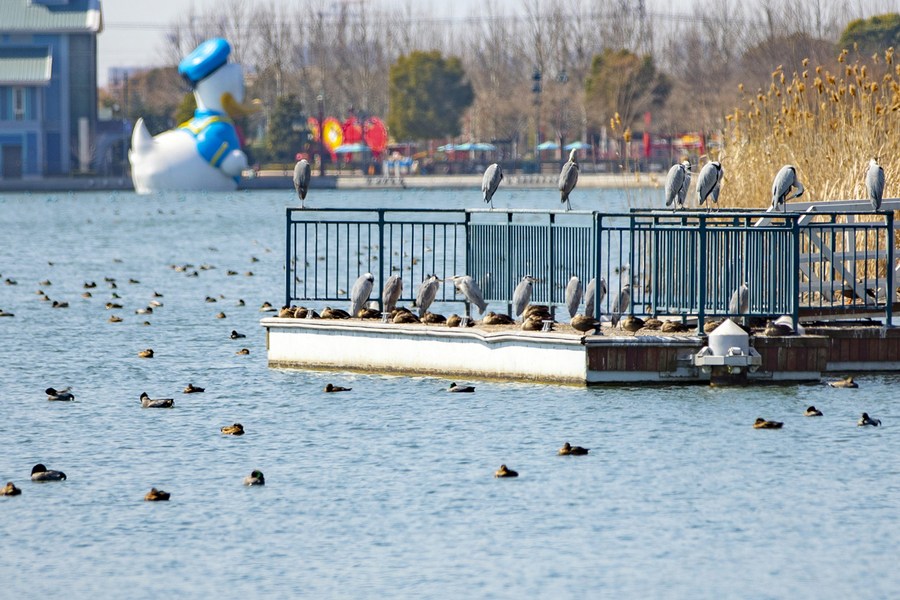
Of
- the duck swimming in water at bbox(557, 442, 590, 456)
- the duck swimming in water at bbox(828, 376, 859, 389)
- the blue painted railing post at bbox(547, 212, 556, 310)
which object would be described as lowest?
the duck swimming in water at bbox(557, 442, 590, 456)

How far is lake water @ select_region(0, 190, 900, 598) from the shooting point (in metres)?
12.5

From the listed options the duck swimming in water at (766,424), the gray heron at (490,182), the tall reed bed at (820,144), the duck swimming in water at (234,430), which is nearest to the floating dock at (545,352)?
the duck swimming in water at (766,424)

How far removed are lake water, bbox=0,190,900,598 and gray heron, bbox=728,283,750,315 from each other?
3.39 feet

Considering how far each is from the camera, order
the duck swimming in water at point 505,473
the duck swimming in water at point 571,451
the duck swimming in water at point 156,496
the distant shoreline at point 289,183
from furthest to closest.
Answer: the distant shoreline at point 289,183 < the duck swimming in water at point 571,451 < the duck swimming in water at point 505,473 < the duck swimming in water at point 156,496

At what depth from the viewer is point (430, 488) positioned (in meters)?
15.4

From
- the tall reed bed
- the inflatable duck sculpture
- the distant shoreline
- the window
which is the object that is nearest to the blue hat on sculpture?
the inflatable duck sculpture

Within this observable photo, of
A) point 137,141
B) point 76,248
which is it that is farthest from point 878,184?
point 137,141

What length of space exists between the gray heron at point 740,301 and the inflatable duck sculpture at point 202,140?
70.6 m

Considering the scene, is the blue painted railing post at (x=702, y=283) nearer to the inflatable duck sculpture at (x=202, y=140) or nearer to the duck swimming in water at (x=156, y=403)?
the duck swimming in water at (x=156, y=403)

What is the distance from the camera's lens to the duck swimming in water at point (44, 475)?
1571 cm

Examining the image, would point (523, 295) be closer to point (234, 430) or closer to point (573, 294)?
point (573, 294)

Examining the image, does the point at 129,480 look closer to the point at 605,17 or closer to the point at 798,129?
the point at 798,129

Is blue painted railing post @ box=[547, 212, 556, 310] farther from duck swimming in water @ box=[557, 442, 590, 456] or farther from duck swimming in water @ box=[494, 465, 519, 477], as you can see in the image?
duck swimming in water @ box=[494, 465, 519, 477]

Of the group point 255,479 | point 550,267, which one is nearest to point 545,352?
point 550,267
